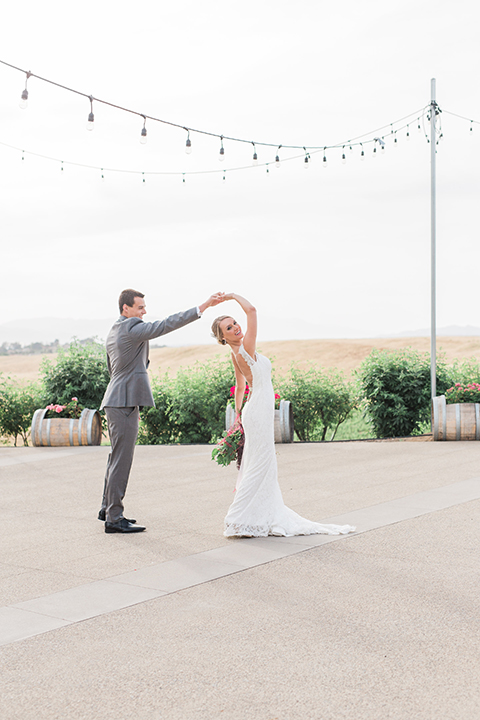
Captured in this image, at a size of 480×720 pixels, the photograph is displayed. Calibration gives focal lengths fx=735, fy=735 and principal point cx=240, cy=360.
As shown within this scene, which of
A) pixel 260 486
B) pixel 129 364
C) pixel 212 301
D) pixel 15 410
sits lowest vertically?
pixel 260 486

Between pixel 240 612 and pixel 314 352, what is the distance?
49273mm

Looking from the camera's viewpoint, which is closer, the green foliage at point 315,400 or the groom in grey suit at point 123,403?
the groom in grey suit at point 123,403

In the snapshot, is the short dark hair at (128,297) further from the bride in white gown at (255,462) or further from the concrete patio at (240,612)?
the concrete patio at (240,612)

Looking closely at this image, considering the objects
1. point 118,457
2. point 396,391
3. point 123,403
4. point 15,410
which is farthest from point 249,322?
point 15,410

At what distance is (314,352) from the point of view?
5300 cm

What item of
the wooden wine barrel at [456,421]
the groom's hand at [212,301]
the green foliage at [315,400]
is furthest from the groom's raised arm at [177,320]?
the green foliage at [315,400]

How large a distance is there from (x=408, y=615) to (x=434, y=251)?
36.4 ft

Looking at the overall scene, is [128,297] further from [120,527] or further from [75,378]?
[75,378]

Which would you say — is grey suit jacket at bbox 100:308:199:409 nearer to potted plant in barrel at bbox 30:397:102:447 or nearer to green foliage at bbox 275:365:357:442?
potted plant in barrel at bbox 30:397:102:447

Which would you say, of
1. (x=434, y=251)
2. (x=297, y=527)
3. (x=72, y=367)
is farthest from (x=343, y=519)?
(x=72, y=367)

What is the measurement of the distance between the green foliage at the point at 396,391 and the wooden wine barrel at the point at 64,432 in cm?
558

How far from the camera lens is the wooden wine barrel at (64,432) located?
44.1 feet

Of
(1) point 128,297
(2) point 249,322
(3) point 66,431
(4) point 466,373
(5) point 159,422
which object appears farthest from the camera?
(5) point 159,422

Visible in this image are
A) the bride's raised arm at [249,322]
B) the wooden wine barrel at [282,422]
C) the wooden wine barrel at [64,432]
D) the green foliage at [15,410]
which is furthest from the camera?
the green foliage at [15,410]
